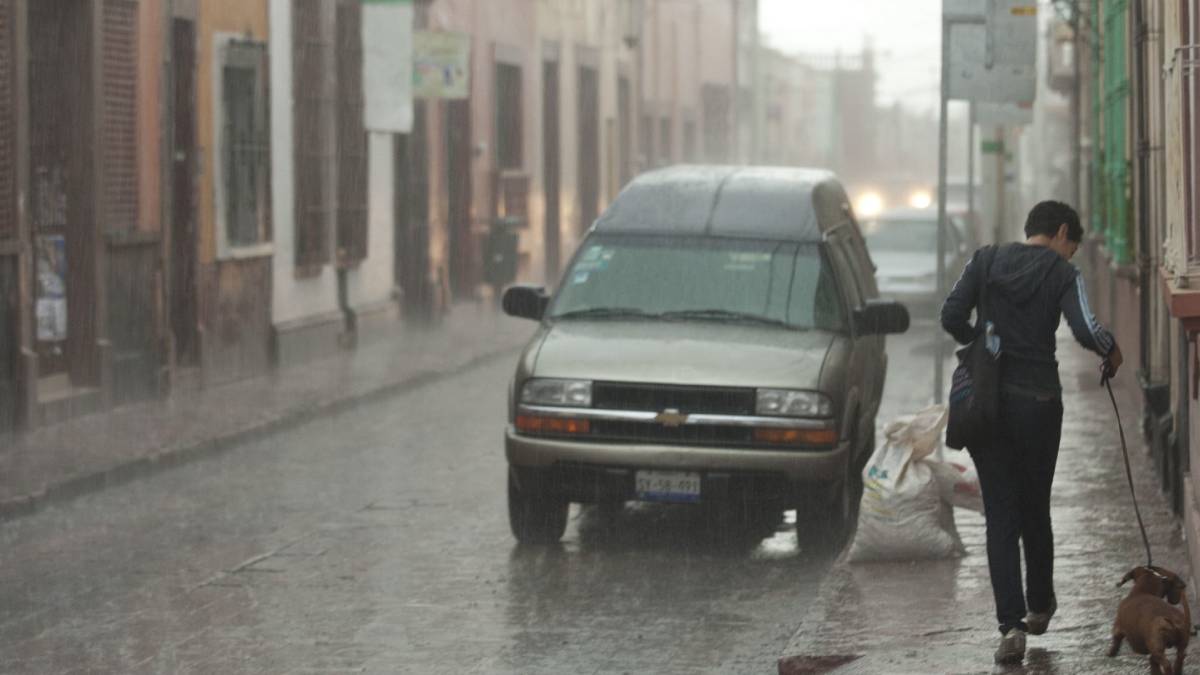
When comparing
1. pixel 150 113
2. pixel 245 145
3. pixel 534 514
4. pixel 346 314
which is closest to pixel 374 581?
pixel 534 514

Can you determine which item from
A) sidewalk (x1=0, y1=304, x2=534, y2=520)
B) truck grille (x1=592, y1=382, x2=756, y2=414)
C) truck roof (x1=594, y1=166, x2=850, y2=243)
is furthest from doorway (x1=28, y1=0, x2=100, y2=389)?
truck grille (x1=592, y1=382, x2=756, y2=414)

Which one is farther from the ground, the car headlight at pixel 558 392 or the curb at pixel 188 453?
the car headlight at pixel 558 392

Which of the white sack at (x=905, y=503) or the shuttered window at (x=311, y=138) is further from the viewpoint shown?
the shuttered window at (x=311, y=138)

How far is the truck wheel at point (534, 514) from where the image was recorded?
10.8 m

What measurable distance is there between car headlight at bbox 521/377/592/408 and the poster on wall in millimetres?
7075

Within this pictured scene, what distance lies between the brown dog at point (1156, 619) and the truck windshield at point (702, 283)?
4041 millimetres

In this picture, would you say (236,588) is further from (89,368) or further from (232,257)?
(232,257)

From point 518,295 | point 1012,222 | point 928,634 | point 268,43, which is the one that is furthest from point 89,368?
point 1012,222

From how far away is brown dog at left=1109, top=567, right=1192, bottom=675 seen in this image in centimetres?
722

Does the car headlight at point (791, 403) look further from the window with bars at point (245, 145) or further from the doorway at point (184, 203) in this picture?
→ the window with bars at point (245, 145)

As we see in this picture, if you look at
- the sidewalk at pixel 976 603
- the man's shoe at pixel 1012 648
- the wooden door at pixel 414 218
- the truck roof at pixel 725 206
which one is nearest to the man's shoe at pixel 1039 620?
the sidewalk at pixel 976 603

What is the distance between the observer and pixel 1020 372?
7750mm

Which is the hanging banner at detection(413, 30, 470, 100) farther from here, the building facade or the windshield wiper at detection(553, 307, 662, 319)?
the windshield wiper at detection(553, 307, 662, 319)

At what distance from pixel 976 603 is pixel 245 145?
13076 millimetres
